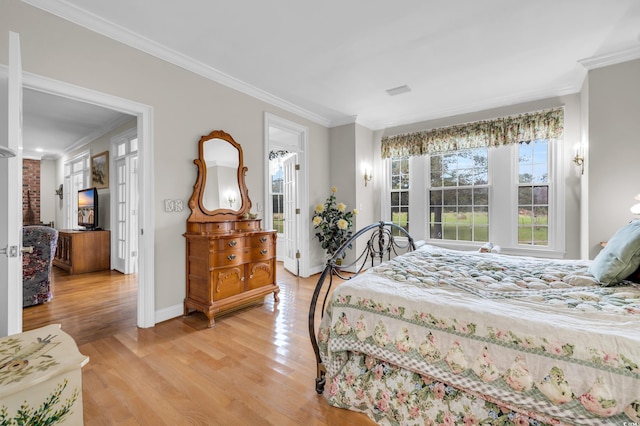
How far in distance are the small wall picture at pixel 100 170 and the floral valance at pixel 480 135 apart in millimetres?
5078

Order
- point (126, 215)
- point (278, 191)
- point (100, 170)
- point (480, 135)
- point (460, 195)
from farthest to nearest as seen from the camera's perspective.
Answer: point (278, 191)
point (100, 170)
point (126, 215)
point (460, 195)
point (480, 135)

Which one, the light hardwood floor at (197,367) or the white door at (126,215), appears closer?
the light hardwood floor at (197,367)

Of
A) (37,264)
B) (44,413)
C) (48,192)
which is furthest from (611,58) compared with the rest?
(48,192)

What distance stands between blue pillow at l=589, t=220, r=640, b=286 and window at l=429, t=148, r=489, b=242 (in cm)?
294

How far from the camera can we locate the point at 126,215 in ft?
16.2

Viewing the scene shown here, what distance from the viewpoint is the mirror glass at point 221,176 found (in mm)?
3213

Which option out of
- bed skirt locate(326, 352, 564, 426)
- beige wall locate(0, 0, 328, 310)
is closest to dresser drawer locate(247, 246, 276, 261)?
beige wall locate(0, 0, 328, 310)

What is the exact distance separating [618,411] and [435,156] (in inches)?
170

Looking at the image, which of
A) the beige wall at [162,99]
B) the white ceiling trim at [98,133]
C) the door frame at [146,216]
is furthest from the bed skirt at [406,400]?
the white ceiling trim at [98,133]

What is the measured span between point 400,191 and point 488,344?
13.8ft

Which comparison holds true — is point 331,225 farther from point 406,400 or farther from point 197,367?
point 406,400

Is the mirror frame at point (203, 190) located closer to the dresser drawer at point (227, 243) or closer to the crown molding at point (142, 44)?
the dresser drawer at point (227, 243)

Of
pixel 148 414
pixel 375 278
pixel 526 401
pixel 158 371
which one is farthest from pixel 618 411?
pixel 158 371

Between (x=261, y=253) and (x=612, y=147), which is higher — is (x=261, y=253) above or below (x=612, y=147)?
below
